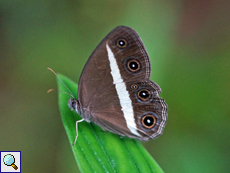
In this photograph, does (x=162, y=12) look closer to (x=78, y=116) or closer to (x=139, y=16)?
(x=139, y=16)

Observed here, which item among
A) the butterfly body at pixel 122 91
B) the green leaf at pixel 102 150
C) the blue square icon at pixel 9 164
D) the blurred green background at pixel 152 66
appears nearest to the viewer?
the green leaf at pixel 102 150

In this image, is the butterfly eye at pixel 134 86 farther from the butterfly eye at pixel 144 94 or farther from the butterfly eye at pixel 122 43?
the butterfly eye at pixel 122 43

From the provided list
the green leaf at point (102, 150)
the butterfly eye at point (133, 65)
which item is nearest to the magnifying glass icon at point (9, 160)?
the green leaf at point (102, 150)

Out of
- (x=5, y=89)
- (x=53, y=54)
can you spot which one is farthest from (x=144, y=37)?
(x=5, y=89)

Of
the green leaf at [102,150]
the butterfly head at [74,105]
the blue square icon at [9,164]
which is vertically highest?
the butterfly head at [74,105]

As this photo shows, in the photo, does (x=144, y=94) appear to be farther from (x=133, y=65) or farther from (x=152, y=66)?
(x=152, y=66)

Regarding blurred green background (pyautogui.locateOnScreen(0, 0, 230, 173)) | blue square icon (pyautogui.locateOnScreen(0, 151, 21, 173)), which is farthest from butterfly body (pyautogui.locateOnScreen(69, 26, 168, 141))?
blurred green background (pyautogui.locateOnScreen(0, 0, 230, 173))
